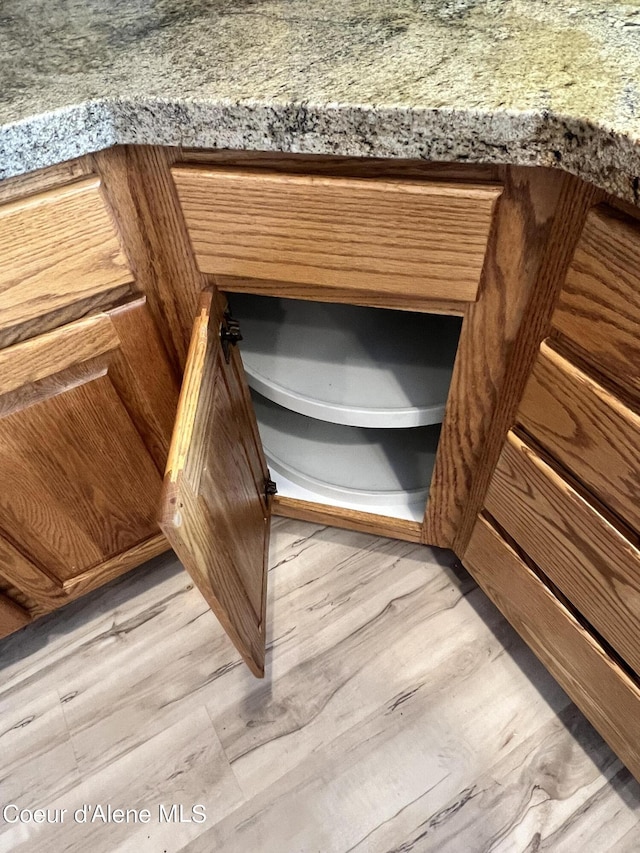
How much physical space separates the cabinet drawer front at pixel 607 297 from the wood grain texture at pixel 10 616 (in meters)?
0.79

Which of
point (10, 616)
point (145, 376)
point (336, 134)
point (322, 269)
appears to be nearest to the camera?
point (336, 134)

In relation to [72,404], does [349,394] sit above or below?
below

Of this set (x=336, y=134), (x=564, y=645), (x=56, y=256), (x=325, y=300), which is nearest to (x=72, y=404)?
(x=56, y=256)

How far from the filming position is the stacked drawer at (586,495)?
444 mm

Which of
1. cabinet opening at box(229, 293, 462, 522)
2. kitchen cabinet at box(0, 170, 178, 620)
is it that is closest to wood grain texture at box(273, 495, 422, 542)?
cabinet opening at box(229, 293, 462, 522)

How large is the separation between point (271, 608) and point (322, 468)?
264 millimetres

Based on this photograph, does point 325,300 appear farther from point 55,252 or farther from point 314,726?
point 314,726

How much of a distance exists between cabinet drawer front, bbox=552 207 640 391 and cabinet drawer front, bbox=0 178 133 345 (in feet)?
1.38

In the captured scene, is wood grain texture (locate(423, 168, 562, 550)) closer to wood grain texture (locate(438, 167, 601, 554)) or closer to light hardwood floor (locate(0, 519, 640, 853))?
wood grain texture (locate(438, 167, 601, 554))

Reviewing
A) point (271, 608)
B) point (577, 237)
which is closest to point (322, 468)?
point (271, 608)

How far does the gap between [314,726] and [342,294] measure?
66 cm

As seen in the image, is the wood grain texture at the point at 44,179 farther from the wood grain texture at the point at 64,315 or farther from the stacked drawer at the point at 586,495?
the stacked drawer at the point at 586,495

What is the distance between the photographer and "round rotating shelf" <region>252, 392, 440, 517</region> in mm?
925

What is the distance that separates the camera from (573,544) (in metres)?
0.60
